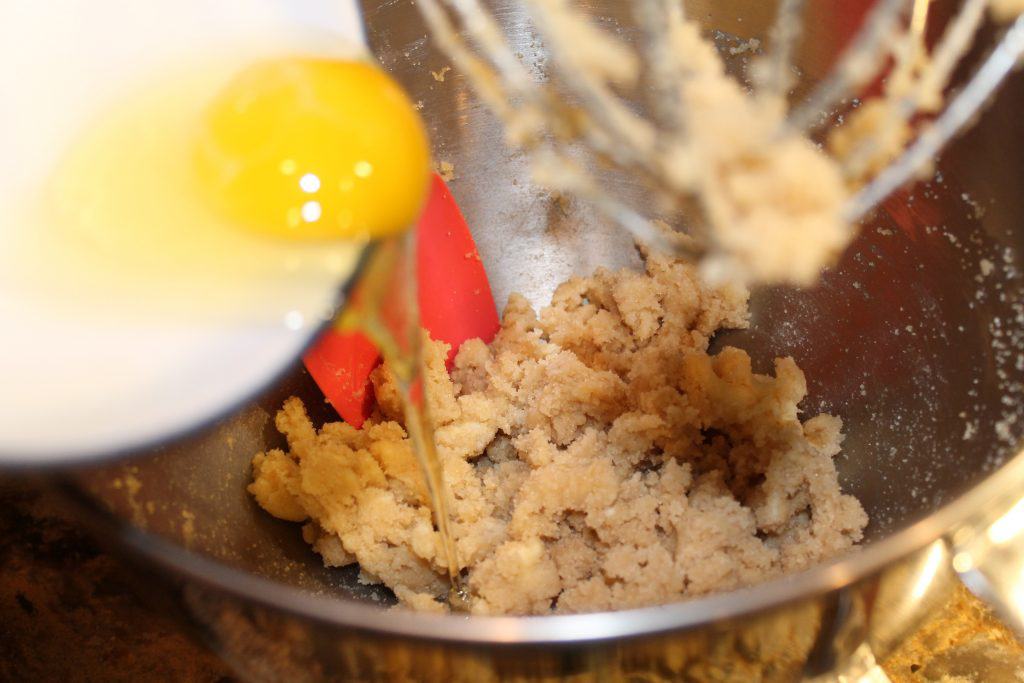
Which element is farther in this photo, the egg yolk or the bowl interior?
the bowl interior

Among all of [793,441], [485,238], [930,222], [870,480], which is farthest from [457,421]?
[930,222]

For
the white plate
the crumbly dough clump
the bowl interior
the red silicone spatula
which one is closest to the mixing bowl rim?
the white plate

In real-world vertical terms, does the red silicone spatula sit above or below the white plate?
below

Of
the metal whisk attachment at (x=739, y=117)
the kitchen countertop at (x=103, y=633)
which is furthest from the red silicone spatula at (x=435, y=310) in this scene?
the kitchen countertop at (x=103, y=633)

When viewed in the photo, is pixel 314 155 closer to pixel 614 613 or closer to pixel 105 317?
pixel 105 317

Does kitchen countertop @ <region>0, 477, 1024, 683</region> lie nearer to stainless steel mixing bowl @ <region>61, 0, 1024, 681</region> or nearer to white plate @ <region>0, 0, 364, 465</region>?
stainless steel mixing bowl @ <region>61, 0, 1024, 681</region>

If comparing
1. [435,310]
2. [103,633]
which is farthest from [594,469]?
[103,633]

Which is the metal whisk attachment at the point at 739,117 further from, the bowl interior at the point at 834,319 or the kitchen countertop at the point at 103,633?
the kitchen countertop at the point at 103,633
